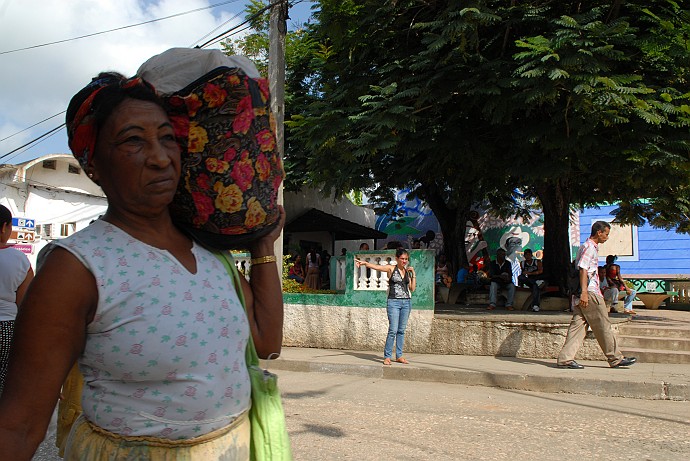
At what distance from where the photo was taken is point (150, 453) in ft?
4.56

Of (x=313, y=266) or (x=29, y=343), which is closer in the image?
(x=29, y=343)

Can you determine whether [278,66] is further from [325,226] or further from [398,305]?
[325,226]

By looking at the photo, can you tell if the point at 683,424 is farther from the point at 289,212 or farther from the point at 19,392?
the point at 289,212

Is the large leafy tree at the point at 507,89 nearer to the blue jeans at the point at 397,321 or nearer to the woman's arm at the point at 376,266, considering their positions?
the woman's arm at the point at 376,266

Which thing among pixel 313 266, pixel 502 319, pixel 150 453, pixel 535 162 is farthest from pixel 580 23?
pixel 313 266

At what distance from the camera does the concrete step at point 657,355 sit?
8531mm

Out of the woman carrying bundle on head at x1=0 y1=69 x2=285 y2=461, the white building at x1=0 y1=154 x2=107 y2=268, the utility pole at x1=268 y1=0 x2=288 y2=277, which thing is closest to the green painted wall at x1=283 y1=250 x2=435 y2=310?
the utility pole at x1=268 y1=0 x2=288 y2=277

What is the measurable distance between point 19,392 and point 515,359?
8583mm

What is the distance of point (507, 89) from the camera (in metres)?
8.11

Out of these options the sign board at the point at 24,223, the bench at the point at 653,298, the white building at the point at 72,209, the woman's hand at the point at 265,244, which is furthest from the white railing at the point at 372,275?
the sign board at the point at 24,223

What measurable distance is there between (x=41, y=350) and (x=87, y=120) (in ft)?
1.81

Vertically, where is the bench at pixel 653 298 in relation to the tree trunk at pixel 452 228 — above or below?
below

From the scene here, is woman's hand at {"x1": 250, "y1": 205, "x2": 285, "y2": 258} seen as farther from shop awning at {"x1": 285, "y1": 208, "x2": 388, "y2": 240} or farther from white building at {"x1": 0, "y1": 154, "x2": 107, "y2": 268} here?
white building at {"x1": 0, "y1": 154, "x2": 107, "y2": 268}

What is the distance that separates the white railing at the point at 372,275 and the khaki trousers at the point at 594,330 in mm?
3197
